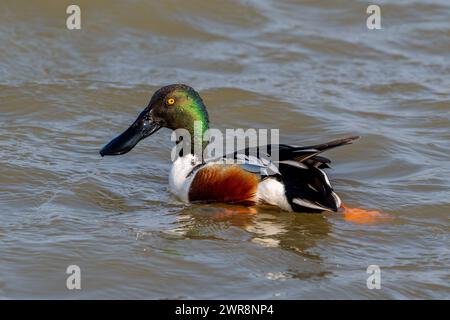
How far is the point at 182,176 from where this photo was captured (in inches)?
288

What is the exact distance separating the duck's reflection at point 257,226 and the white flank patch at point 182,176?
0.17 meters

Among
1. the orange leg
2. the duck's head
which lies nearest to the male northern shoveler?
the duck's head

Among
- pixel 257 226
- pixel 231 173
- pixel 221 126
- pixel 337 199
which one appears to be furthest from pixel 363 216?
pixel 221 126

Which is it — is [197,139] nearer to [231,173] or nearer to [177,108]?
[177,108]

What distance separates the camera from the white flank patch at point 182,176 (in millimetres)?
7215

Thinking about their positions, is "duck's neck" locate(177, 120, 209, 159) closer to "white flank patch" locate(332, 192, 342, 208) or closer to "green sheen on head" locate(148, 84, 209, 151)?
"green sheen on head" locate(148, 84, 209, 151)

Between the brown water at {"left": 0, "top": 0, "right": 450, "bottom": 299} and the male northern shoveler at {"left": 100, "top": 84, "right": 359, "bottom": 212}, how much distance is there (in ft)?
0.45

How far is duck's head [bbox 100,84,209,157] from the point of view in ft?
24.5

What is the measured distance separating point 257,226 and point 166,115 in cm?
134

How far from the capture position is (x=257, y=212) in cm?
705

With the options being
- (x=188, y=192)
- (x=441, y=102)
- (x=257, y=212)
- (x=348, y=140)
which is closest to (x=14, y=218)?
(x=188, y=192)

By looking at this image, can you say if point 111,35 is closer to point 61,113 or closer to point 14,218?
point 61,113

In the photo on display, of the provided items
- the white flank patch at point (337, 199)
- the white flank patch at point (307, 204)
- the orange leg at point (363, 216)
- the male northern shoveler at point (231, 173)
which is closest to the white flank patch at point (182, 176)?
the male northern shoveler at point (231, 173)
